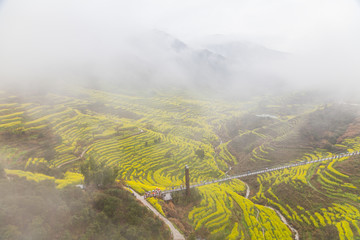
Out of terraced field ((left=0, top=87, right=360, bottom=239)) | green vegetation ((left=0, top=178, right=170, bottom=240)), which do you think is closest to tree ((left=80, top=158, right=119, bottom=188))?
green vegetation ((left=0, top=178, right=170, bottom=240))

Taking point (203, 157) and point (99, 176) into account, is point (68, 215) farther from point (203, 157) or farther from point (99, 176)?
point (203, 157)

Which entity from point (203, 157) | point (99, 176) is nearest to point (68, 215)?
point (99, 176)

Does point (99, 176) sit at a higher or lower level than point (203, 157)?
higher

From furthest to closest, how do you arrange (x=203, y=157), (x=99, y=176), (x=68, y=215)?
1. (x=203, y=157)
2. (x=99, y=176)
3. (x=68, y=215)

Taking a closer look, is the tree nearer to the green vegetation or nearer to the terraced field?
the green vegetation

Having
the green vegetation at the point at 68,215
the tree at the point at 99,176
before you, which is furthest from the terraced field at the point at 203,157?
the green vegetation at the point at 68,215

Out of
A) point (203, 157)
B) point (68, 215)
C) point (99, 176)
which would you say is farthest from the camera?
point (203, 157)

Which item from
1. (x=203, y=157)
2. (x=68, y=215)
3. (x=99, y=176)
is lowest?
(x=203, y=157)

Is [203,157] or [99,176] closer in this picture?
[99,176]

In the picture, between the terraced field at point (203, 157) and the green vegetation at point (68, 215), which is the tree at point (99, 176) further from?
the terraced field at point (203, 157)
